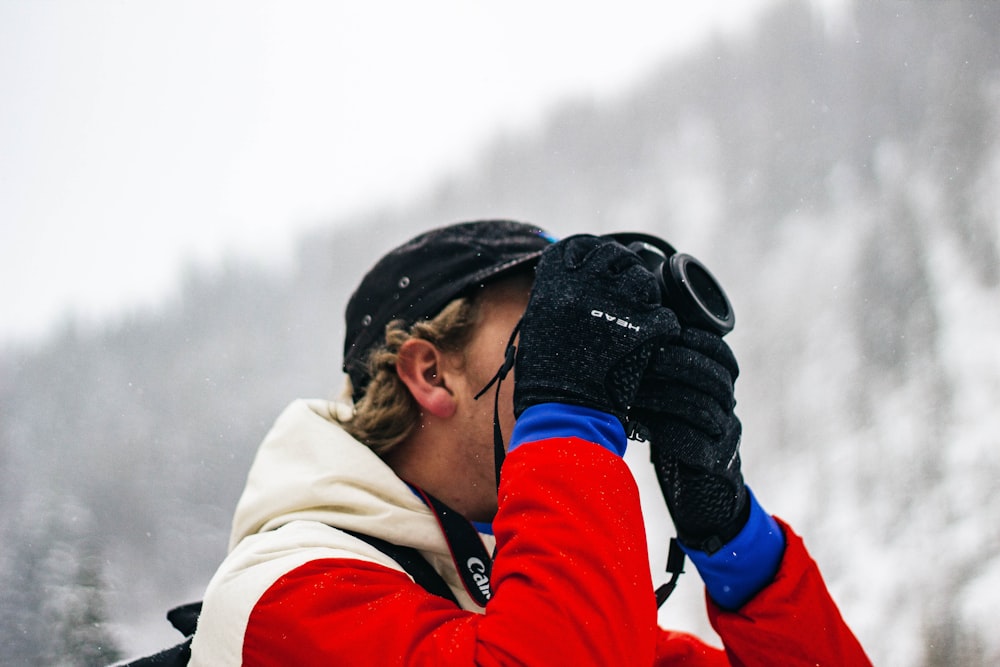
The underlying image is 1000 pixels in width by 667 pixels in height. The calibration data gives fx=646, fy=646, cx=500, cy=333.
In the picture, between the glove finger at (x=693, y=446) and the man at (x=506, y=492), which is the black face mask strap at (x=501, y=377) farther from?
the glove finger at (x=693, y=446)

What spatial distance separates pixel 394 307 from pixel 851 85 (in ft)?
7.61

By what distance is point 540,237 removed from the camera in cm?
106

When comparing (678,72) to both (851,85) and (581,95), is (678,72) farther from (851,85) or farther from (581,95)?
(851,85)

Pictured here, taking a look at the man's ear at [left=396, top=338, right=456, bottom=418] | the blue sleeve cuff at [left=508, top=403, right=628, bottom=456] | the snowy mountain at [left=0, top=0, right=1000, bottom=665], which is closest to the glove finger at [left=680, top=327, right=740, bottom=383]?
the blue sleeve cuff at [left=508, top=403, right=628, bottom=456]

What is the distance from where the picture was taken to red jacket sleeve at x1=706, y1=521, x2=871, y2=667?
34.3 inches

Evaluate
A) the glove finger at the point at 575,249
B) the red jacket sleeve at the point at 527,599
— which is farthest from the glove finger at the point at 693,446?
the glove finger at the point at 575,249

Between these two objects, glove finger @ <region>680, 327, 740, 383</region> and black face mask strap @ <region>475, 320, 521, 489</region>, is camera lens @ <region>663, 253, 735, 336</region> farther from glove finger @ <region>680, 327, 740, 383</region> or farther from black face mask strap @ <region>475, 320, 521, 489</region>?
black face mask strap @ <region>475, 320, 521, 489</region>

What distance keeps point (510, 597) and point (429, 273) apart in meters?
0.55

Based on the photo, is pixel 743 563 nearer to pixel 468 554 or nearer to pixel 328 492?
pixel 468 554

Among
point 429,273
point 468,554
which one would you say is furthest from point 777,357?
point 468,554

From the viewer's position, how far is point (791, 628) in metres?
0.88

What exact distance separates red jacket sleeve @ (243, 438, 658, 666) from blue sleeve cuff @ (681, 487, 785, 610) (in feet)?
1.03

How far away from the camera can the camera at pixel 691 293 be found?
774 millimetres

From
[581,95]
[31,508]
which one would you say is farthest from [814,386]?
[31,508]
